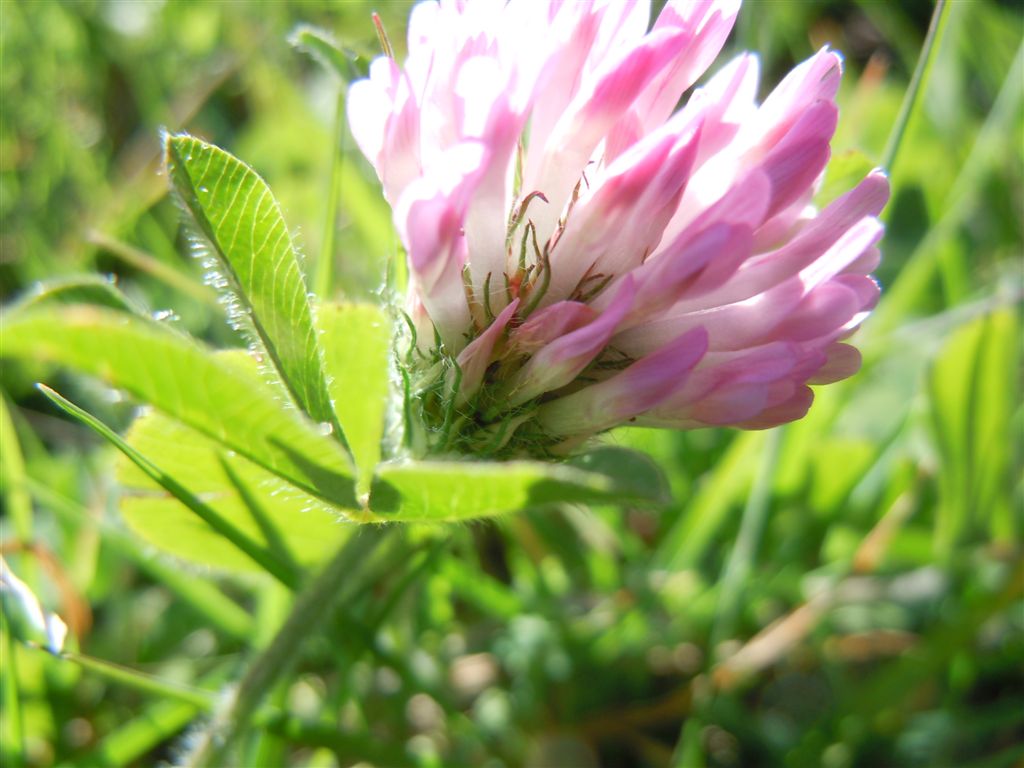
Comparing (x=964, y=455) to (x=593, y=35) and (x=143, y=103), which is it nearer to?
(x=593, y=35)

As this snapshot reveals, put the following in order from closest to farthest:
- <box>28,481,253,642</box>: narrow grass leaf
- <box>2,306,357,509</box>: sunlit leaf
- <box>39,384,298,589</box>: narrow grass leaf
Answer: <box>2,306,357,509</box>: sunlit leaf < <box>39,384,298,589</box>: narrow grass leaf < <box>28,481,253,642</box>: narrow grass leaf

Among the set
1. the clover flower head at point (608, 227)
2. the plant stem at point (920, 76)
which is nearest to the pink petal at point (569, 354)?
the clover flower head at point (608, 227)

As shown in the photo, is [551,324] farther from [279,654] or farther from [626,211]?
[279,654]

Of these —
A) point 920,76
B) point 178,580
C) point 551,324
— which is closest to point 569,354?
point 551,324

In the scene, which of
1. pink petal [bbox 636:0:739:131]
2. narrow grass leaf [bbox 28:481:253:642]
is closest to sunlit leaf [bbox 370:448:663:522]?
pink petal [bbox 636:0:739:131]

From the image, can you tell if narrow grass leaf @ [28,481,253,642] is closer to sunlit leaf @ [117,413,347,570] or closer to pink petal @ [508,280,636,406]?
sunlit leaf @ [117,413,347,570]

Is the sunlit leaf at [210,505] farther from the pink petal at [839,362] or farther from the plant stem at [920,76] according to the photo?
the plant stem at [920,76]
